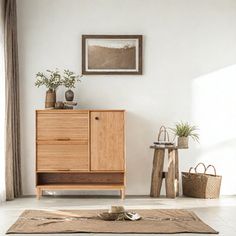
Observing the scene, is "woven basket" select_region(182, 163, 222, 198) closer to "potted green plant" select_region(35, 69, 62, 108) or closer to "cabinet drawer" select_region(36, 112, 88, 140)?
"cabinet drawer" select_region(36, 112, 88, 140)

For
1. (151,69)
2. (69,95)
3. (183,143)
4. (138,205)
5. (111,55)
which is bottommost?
(138,205)

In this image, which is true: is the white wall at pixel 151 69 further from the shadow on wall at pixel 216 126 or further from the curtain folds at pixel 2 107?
the curtain folds at pixel 2 107

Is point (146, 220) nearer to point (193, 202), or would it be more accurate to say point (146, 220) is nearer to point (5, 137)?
point (193, 202)

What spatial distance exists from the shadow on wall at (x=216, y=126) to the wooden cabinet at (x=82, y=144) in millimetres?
1094

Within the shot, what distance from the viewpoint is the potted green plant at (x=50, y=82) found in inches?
288

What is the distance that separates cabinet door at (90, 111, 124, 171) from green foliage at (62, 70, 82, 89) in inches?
20.1

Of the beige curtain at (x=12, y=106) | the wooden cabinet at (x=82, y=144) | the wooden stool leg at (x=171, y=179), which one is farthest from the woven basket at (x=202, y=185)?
the beige curtain at (x=12, y=106)

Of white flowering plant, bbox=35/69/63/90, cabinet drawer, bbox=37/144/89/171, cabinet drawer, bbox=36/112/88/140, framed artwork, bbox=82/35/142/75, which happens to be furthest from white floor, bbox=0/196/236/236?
framed artwork, bbox=82/35/142/75

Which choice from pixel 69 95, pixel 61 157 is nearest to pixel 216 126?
pixel 69 95

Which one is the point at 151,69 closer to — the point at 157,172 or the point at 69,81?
the point at 69,81

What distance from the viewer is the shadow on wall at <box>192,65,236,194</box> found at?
7676 millimetres

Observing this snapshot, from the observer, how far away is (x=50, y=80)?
739cm

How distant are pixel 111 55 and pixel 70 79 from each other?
58cm

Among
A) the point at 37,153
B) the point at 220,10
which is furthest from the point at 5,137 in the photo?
the point at 220,10
